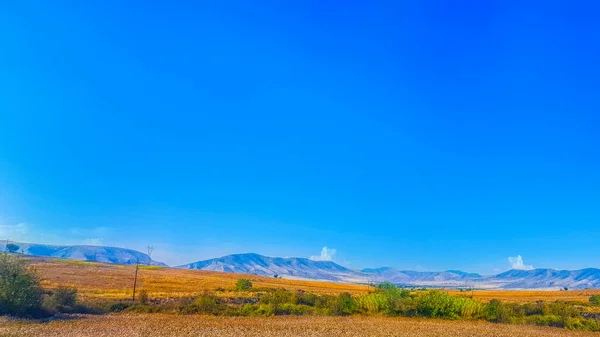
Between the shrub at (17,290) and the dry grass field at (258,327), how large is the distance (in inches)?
99.5

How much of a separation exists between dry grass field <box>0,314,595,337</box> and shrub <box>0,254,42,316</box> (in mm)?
2526

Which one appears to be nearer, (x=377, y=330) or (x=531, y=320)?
(x=377, y=330)

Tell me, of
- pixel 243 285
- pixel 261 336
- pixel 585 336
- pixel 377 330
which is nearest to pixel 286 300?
pixel 377 330

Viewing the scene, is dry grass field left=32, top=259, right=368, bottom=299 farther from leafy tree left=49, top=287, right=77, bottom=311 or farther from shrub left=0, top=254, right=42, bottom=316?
shrub left=0, top=254, right=42, bottom=316

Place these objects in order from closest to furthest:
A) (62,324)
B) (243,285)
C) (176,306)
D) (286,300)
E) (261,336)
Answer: (261,336) < (62,324) < (176,306) < (286,300) < (243,285)

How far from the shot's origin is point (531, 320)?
46844 millimetres

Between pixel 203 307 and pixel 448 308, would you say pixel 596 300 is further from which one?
pixel 203 307

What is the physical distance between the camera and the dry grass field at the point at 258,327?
30.3 m

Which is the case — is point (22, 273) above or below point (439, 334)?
above

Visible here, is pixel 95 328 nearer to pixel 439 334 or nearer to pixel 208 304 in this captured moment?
pixel 208 304

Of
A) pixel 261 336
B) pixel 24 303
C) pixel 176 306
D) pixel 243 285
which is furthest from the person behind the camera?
pixel 243 285

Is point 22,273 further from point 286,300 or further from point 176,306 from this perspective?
point 286,300

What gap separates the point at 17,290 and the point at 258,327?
1777cm

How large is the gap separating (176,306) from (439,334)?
24.7 m
